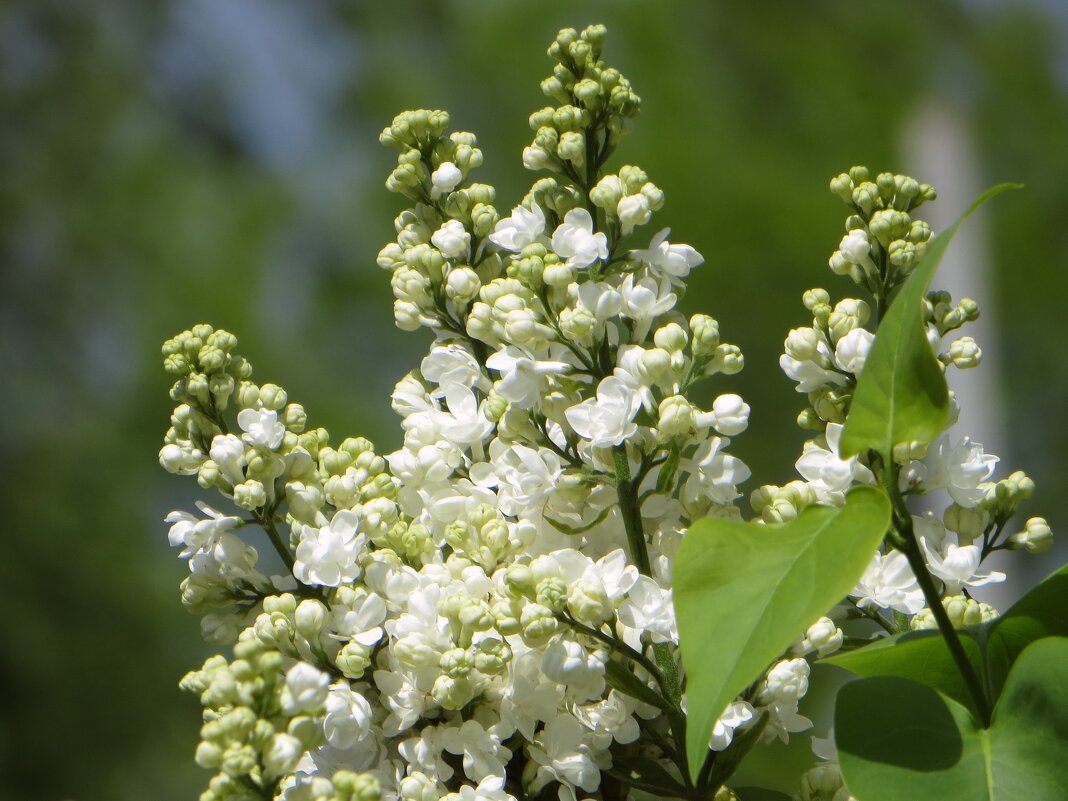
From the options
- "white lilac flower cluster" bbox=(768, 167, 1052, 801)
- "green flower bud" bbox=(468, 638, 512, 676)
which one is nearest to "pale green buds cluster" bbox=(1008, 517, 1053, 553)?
"white lilac flower cluster" bbox=(768, 167, 1052, 801)

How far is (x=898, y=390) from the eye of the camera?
1.30 feet

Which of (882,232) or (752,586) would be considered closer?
(752,586)

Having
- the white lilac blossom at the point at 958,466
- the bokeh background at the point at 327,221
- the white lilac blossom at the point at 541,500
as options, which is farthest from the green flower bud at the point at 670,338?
the bokeh background at the point at 327,221

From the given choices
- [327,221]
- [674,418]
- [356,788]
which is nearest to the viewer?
[356,788]

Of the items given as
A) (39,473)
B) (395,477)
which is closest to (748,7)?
(39,473)

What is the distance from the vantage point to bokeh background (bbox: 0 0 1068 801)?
411 centimetres

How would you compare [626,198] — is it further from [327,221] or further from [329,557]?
[327,221]

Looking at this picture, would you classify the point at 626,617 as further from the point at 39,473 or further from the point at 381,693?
the point at 39,473

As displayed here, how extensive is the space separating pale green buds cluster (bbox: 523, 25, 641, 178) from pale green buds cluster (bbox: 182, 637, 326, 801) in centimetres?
25

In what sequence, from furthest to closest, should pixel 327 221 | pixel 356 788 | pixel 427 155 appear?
pixel 327 221 < pixel 427 155 < pixel 356 788

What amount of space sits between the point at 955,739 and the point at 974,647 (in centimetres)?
5

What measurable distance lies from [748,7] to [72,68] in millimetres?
2793

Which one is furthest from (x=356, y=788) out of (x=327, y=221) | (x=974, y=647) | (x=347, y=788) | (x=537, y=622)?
(x=327, y=221)

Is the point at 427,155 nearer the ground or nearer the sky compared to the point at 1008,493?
nearer the sky
